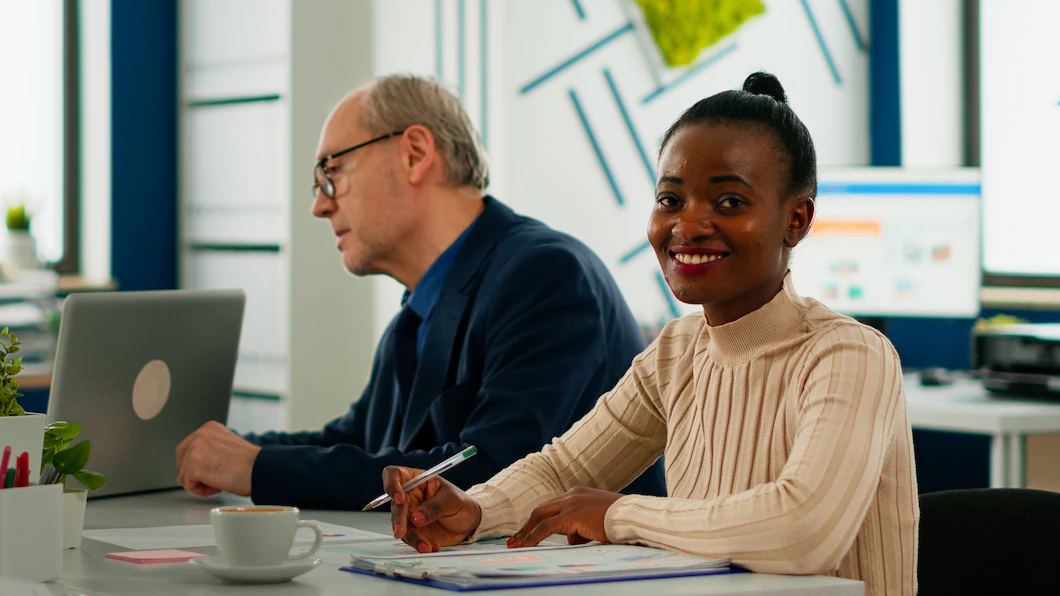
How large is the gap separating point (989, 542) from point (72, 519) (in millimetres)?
978

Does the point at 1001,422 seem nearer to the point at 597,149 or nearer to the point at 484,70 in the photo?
the point at 597,149

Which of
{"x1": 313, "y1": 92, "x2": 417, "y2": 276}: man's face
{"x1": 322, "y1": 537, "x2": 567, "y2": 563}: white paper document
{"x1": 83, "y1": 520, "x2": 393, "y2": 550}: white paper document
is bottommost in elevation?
{"x1": 83, "y1": 520, "x2": 393, "y2": 550}: white paper document

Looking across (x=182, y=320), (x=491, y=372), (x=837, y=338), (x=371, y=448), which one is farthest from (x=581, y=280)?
(x=837, y=338)

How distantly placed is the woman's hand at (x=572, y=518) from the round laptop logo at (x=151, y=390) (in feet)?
2.35

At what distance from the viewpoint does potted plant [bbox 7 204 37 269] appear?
3936 mm

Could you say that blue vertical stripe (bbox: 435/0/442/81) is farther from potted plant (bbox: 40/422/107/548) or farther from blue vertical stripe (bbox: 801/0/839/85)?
potted plant (bbox: 40/422/107/548)

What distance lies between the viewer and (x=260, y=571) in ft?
3.53

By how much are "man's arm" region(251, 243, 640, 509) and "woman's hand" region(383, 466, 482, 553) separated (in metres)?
0.30

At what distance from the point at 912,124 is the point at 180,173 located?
251 cm

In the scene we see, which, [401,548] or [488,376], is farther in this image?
[488,376]

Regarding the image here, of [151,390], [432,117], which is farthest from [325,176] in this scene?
[151,390]

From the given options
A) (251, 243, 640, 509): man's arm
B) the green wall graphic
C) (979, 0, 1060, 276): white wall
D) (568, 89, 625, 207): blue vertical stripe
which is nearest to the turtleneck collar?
(251, 243, 640, 509): man's arm

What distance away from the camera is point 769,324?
1.33 metres

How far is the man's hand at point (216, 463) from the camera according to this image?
1.71 m
